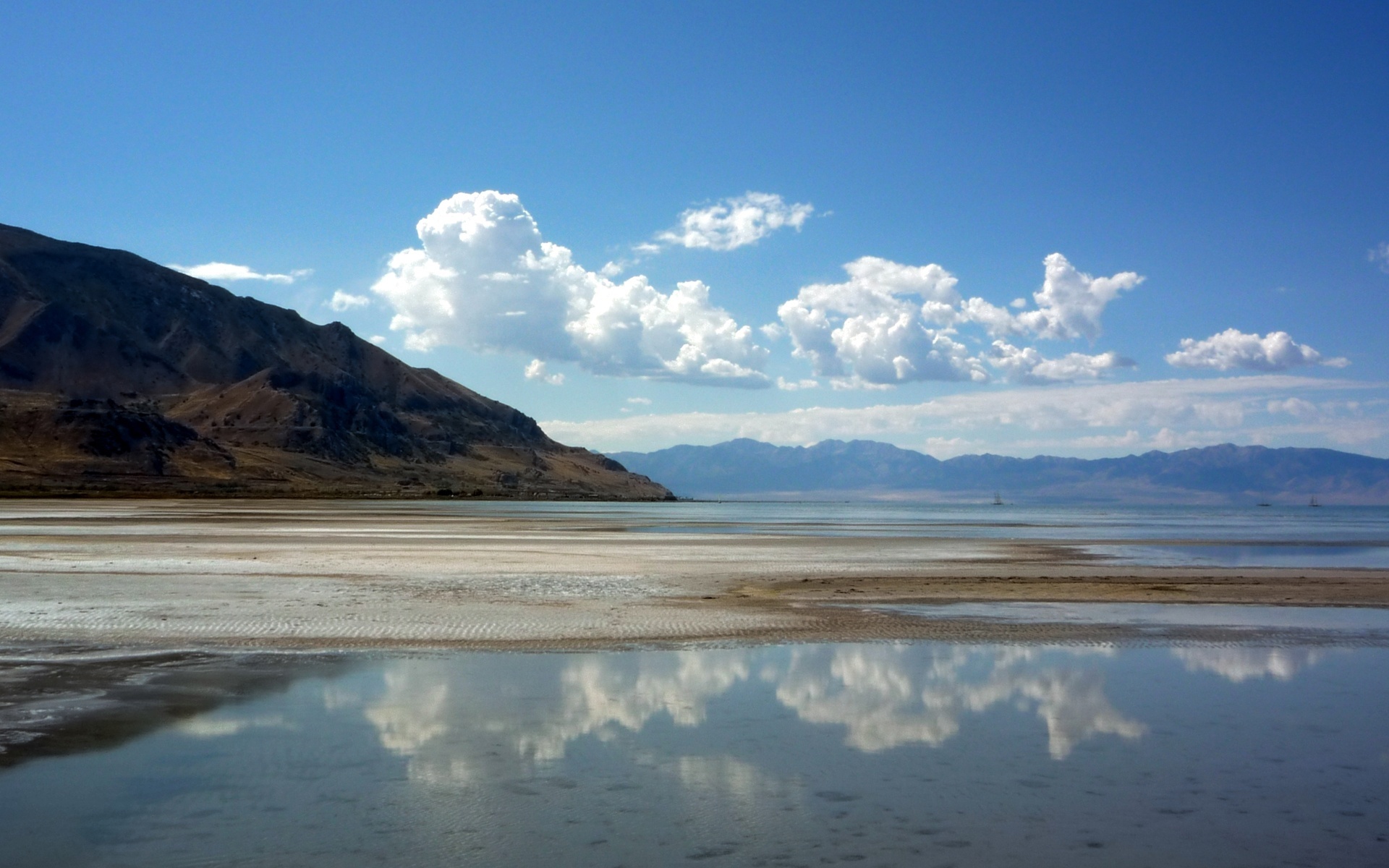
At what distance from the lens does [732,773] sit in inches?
490

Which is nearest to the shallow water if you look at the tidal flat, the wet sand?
the tidal flat

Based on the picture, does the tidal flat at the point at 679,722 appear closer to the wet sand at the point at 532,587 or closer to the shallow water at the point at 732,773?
→ the shallow water at the point at 732,773

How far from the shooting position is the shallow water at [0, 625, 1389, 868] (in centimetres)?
993

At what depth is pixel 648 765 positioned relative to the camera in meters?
12.7

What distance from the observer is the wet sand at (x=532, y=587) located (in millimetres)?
22906

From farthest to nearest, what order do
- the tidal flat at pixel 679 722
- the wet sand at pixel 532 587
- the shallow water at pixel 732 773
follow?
the wet sand at pixel 532 587, the tidal flat at pixel 679 722, the shallow water at pixel 732 773

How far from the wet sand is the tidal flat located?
226mm

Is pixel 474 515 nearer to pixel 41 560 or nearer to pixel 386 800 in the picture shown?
pixel 41 560

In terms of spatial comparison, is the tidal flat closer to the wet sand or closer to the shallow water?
the shallow water

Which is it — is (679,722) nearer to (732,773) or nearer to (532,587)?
(732,773)

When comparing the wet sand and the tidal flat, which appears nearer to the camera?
the tidal flat

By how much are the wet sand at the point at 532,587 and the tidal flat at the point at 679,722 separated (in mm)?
226

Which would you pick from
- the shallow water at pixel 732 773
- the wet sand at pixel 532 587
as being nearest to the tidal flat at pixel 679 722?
the shallow water at pixel 732 773

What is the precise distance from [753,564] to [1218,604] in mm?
17703
